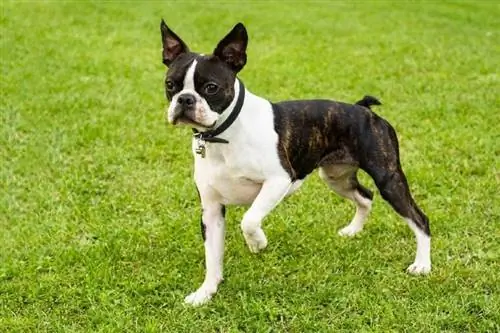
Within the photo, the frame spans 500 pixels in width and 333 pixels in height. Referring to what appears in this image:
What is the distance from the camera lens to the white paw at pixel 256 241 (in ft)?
15.1

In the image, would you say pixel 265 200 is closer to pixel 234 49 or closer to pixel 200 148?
pixel 200 148

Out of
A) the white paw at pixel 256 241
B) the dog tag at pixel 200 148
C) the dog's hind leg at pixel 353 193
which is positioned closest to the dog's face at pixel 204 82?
the dog tag at pixel 200 148

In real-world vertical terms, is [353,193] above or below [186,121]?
below

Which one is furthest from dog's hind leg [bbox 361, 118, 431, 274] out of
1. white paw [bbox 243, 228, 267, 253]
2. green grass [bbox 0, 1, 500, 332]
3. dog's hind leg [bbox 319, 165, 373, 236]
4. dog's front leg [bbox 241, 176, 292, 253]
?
white paw [bbox 243, 228, 267, 253]

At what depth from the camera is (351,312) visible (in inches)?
175

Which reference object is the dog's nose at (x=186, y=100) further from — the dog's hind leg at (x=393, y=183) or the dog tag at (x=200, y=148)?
the dog's hind leg at (x=393, y=183)

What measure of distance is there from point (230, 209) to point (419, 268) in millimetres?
1640

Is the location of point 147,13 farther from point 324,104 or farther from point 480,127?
point 324,104

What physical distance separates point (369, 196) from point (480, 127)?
2814 mm

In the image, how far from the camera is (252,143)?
4273 millimetres

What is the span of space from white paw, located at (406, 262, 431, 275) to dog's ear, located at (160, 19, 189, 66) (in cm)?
198

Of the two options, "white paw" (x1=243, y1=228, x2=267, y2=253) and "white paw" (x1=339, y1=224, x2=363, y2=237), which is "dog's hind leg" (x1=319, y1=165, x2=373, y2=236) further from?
"white paw" (x1=243, y1=228, x2=267, y2=253)

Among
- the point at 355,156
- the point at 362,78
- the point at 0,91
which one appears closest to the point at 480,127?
the point at 362,78

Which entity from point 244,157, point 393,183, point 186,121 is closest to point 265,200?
point 244,157
